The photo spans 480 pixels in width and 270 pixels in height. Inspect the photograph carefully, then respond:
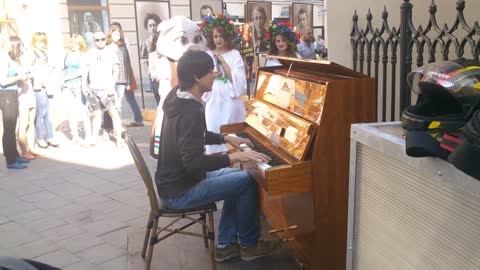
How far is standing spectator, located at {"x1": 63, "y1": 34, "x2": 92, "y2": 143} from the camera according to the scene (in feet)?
23.2

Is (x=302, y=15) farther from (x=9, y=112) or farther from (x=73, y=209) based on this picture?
(x=73, y=209)

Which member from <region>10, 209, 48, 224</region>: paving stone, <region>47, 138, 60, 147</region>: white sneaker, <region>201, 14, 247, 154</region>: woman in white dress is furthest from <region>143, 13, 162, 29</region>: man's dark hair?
<region>10, 209, 48, 224</region>: paving stone

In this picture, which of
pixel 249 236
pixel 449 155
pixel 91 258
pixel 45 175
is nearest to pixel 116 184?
pixel 45 175

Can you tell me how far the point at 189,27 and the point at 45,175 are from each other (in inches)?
102

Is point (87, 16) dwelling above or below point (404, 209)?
above

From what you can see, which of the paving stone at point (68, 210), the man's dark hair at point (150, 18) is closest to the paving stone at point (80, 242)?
the paving stone at point (68, 210)

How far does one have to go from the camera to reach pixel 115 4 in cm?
1418

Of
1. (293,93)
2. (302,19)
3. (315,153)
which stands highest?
(302,19)

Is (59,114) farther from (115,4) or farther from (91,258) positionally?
(91,258)

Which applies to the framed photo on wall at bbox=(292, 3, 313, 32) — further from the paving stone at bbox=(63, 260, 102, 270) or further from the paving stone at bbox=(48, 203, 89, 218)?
the paving stone at bbox=(63, 260, 102, 270)

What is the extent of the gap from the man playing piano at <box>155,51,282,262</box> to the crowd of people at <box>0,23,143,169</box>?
3.79 meters

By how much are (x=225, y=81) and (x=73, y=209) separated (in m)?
1.96

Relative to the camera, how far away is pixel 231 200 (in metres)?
3.21

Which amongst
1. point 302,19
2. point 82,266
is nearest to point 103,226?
point 82,266
